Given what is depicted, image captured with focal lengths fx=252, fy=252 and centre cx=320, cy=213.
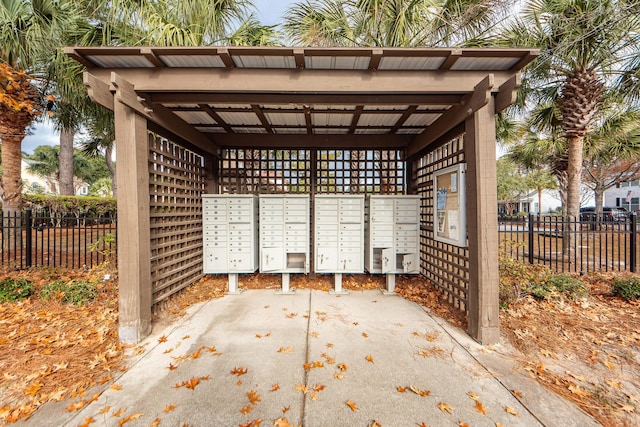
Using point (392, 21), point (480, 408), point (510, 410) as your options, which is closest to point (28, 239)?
point (480, 408)

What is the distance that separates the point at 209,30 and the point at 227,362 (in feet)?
18.2

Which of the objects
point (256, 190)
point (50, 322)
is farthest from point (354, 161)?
point (50, 322)

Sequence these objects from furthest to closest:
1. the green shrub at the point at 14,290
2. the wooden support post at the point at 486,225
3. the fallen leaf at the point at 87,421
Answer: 1. the green shrub at the point at 14,290
2. the wooden support post at the point at 486,225
3. the fallen leaf at the point at 87,421

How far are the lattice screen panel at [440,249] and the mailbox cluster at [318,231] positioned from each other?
25 cm

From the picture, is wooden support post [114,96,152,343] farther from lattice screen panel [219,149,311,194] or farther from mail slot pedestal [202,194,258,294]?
lattice screen panel [219,149,311,194]

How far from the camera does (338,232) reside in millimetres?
4332

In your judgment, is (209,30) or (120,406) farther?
(209,30)

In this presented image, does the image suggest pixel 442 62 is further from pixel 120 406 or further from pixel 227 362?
pixel 120 406

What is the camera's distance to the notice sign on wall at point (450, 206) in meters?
3.13

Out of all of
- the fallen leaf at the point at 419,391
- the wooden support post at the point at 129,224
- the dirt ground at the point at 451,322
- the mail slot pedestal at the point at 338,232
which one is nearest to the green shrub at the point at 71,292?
the dirt ground at the point at 451,322

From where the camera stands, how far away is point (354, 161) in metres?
5.20

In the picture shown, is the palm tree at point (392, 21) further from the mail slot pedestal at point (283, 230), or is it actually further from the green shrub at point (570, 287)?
the green shrub at point (570, 287)

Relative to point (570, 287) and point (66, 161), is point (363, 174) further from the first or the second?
point (66, 161)

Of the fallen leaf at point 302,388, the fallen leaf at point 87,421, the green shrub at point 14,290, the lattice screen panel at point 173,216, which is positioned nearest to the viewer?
the fallen leaf at point 87,421
